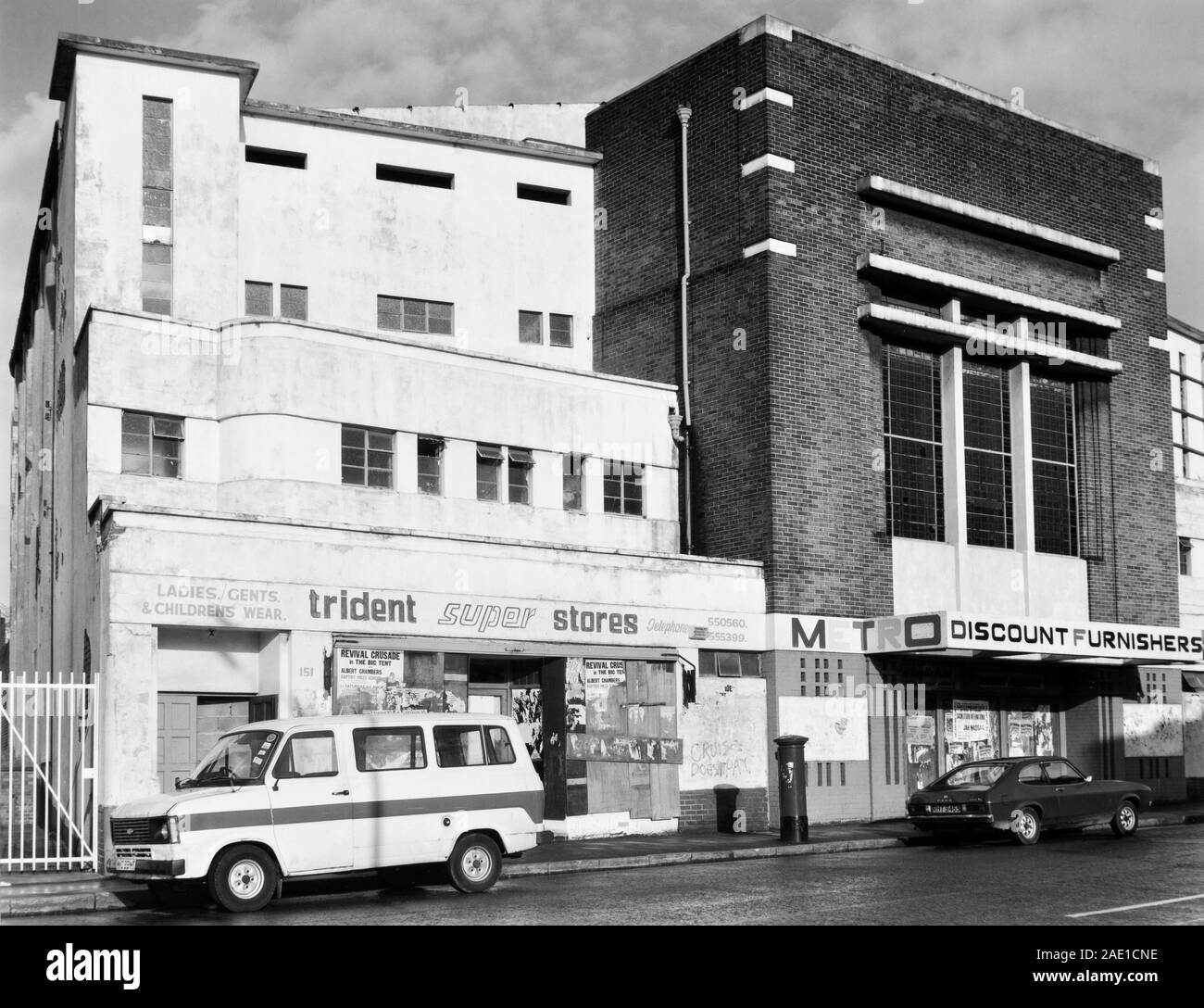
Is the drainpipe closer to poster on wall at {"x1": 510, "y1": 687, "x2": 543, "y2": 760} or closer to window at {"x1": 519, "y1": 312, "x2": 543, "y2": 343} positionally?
window at {"x1": 519, "y1": 312, "x2": 543, "y2": 343}

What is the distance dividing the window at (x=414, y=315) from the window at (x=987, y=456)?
33.2 feet

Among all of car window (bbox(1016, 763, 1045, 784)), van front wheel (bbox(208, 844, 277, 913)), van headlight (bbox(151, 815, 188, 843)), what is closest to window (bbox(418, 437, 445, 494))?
car window (bbox(1016, 763, 1045, 784))

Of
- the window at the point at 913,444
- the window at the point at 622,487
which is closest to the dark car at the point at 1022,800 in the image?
the window at the point at 913,444

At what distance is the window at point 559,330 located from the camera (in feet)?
102

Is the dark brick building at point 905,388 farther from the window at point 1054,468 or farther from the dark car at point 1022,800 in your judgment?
the dark car at point 1022,800

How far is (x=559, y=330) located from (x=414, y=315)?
3138mm

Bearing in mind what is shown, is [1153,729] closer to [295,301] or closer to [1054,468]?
[1054,468]

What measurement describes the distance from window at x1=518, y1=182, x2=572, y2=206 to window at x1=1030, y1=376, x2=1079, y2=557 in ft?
33.7

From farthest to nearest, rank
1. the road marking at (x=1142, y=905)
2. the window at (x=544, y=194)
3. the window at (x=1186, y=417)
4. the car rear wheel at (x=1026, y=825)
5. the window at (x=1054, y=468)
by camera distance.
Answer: the window at (x=1186, y=417) < the window at (x=1054, y=468) < the window at (x=544, y=194) < the car rear wheel at (x=1026, y=825) < the road marking at (x=1142, y=905)

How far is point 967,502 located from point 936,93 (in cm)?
800

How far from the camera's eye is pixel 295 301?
94.2ft

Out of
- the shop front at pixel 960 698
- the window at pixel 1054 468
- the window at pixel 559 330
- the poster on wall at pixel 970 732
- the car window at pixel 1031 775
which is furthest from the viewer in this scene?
the window at pixel 1054 468

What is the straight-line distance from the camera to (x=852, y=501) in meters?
28.2
